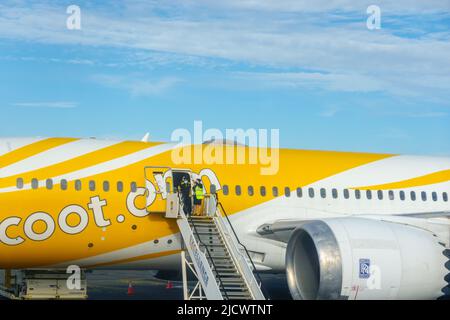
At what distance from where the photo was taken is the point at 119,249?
62.3ft

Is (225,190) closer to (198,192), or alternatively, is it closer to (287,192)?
(198,192)

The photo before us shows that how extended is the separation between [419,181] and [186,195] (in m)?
7.18

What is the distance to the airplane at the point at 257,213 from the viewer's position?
1622 cm

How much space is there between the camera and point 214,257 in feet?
57.4

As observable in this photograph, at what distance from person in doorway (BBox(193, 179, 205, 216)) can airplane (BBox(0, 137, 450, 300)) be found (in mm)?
691

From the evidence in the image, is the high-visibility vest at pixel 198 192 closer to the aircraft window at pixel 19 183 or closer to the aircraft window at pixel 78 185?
the aircraft window at pixel 78 185

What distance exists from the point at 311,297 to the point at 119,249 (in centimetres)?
491

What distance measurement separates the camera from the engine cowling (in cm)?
1595

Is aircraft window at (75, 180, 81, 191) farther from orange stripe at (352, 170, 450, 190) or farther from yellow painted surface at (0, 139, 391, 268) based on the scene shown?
orange stripe at (352, 170, 450, 190)

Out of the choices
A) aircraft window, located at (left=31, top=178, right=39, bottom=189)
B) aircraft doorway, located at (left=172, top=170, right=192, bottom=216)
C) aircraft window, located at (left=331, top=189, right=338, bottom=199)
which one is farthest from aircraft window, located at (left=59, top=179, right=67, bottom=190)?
aircraft window, located at (left=331, top=189, right=338, bottom=199)

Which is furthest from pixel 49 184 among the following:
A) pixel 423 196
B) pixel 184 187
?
pixel 423 196

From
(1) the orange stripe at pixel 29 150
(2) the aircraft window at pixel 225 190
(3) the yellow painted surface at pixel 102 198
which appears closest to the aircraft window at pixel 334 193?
(3) the yellow painted surface at pixel 102 198
